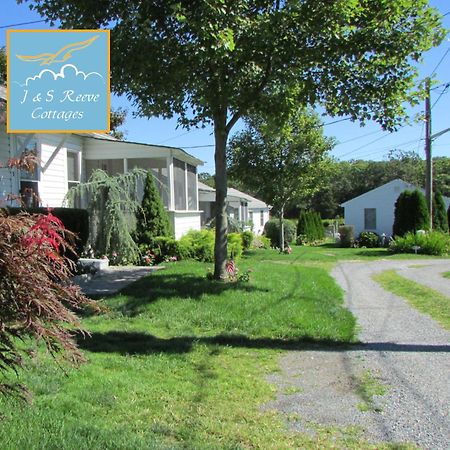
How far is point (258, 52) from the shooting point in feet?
27.9

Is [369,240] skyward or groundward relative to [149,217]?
groundward

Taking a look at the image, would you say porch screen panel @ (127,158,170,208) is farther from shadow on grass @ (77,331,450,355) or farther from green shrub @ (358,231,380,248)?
green shrub @ (358,231,380,248)

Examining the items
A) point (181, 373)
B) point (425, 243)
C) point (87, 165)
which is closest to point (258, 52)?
point (181, 373)

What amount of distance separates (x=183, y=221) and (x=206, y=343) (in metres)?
11.6

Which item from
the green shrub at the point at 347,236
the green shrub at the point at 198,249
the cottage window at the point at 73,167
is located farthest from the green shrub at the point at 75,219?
the green shrub at the point at 347,236

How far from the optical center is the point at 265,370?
5.64 meters

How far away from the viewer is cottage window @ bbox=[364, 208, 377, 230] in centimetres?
3753

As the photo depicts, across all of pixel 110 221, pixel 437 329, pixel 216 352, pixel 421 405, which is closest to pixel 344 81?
pixel 437 329

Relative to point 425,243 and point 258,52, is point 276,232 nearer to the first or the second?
point 425,243

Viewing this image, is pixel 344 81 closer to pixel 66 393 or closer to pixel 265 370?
pixel 265 370

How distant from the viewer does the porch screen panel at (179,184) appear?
17578 millimetres

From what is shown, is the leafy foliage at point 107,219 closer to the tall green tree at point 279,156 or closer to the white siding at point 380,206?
the tall green tree at point 279,156

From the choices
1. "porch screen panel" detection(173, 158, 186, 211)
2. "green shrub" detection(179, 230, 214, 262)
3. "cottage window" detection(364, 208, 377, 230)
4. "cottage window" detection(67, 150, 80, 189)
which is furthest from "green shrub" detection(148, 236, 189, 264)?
"cottage window" detection(364, 208, 377, 230)

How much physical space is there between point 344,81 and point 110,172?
36.5 feet
